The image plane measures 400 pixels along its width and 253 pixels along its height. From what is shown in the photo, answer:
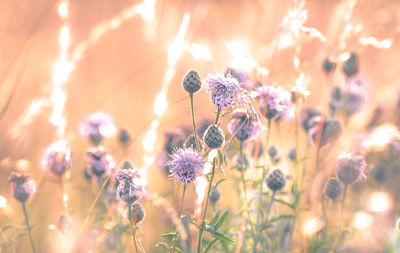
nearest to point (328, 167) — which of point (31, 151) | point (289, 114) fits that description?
point (289, 114)

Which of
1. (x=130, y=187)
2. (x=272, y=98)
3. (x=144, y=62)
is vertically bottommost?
(x=130, y=187)

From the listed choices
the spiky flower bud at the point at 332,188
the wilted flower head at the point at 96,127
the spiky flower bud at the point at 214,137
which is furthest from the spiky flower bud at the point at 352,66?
the spiky flower bud at the point at 214,137

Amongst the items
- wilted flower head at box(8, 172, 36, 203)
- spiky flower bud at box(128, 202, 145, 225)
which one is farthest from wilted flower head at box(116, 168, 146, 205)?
wilted flower head at box(8, 172, 36, 203)

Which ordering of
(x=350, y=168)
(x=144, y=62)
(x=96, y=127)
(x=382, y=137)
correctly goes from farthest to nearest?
(x=144, y=62), (x=96, y=127), (x=350, y=168), (x=382, y=137)

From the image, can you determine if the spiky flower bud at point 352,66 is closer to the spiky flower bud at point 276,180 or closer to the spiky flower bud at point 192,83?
the spiky flower bud at point 276,180

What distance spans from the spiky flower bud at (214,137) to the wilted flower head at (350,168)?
68 cm

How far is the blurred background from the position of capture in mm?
1770

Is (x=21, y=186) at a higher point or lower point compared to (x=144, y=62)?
lower

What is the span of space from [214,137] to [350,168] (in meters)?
0.78

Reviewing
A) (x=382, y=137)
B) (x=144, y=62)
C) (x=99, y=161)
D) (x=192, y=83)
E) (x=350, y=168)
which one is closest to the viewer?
(x=382, y=137)

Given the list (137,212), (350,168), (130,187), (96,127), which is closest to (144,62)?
(96,127)

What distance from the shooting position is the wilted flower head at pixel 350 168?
1823 mm

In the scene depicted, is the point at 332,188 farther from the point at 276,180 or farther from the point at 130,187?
the point at 130,187

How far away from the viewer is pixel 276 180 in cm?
191
